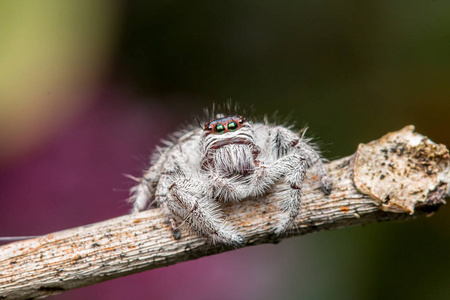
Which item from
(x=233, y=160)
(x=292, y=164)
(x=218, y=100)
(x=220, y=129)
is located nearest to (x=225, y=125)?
(x=220, y=129)

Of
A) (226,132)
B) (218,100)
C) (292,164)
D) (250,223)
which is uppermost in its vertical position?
(218,100)

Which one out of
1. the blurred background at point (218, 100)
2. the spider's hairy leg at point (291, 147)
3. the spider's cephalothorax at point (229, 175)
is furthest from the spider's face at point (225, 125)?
the blurred background at point (218, 100)

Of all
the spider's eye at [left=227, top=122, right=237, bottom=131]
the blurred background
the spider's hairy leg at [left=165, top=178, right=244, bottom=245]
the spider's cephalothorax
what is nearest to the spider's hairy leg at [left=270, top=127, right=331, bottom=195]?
the spider's cephalothorax

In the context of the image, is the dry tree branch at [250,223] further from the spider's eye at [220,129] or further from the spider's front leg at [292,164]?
the spider's eye at [220,129]

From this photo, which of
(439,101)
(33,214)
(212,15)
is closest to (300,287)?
(439,101)

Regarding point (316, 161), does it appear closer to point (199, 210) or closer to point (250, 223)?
point (250, 223)

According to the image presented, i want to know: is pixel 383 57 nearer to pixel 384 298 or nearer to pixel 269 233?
pixel 384 298
